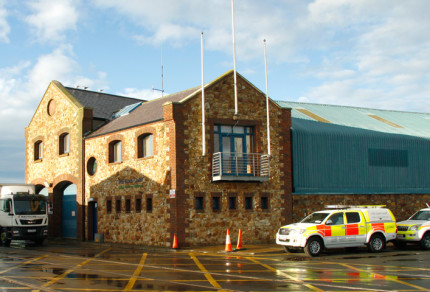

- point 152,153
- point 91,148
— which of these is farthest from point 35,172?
point 152,153

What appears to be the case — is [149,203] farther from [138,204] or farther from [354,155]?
[354,155]

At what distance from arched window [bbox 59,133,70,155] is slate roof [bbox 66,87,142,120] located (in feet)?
7.60

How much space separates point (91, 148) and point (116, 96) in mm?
8579

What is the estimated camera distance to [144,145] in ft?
90.4

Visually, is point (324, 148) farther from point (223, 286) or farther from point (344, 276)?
point (223, 286)

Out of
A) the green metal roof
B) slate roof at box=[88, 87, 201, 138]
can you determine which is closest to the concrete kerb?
slate roof at box=[88, 87, 201, 138]

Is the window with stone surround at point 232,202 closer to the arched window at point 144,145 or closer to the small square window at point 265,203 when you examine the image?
the small square window at point 265,203

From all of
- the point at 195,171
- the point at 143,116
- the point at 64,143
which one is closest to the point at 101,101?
the point at 64,143

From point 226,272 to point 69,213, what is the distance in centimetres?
2119

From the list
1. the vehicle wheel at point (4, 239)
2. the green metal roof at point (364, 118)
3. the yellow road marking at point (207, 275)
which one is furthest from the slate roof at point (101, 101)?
the yellow road marking at point (207, 275)

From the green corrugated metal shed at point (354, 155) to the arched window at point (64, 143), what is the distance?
14742mm

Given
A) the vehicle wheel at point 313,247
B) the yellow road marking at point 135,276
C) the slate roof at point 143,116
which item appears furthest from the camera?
the slate roof at point 143,116

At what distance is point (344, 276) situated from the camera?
13883 mm

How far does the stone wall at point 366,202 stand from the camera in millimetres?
27719
